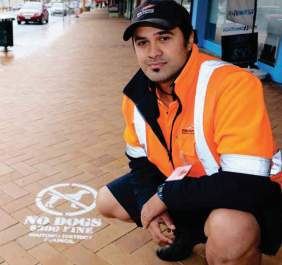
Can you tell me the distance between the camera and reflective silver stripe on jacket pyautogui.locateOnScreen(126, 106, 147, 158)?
2176mm

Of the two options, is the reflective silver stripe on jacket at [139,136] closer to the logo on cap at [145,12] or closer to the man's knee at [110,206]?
the man's knee at [110,206]

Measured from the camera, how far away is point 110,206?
7.76 ft

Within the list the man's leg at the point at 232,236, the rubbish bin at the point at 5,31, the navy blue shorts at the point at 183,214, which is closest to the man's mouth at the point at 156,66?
the navy blue shorts at the point at 183,214

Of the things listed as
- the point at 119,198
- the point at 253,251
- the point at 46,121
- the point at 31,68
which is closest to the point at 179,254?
the point at 119,198

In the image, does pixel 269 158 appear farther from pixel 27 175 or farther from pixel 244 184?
pixel 27 175

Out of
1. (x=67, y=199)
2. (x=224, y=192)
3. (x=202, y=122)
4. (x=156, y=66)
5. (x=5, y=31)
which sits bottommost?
(x=67, y=199)

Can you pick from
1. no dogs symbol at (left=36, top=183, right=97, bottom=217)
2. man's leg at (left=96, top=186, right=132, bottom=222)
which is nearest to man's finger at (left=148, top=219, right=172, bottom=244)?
man's leg at (left=96, top=186, right=132, bottom=222)

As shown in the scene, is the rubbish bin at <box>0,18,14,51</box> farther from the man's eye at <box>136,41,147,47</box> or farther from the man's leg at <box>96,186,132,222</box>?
the man's eye at <box>136,41,147,47</box>

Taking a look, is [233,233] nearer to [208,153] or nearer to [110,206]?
[208,153]

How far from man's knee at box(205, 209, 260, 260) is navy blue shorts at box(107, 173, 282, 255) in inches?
2.9

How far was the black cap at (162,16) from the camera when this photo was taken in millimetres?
1897

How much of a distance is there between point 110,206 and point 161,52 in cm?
91

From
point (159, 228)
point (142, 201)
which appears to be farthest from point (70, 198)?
point (159, 228)

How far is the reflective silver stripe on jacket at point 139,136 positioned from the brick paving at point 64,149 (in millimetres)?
670
